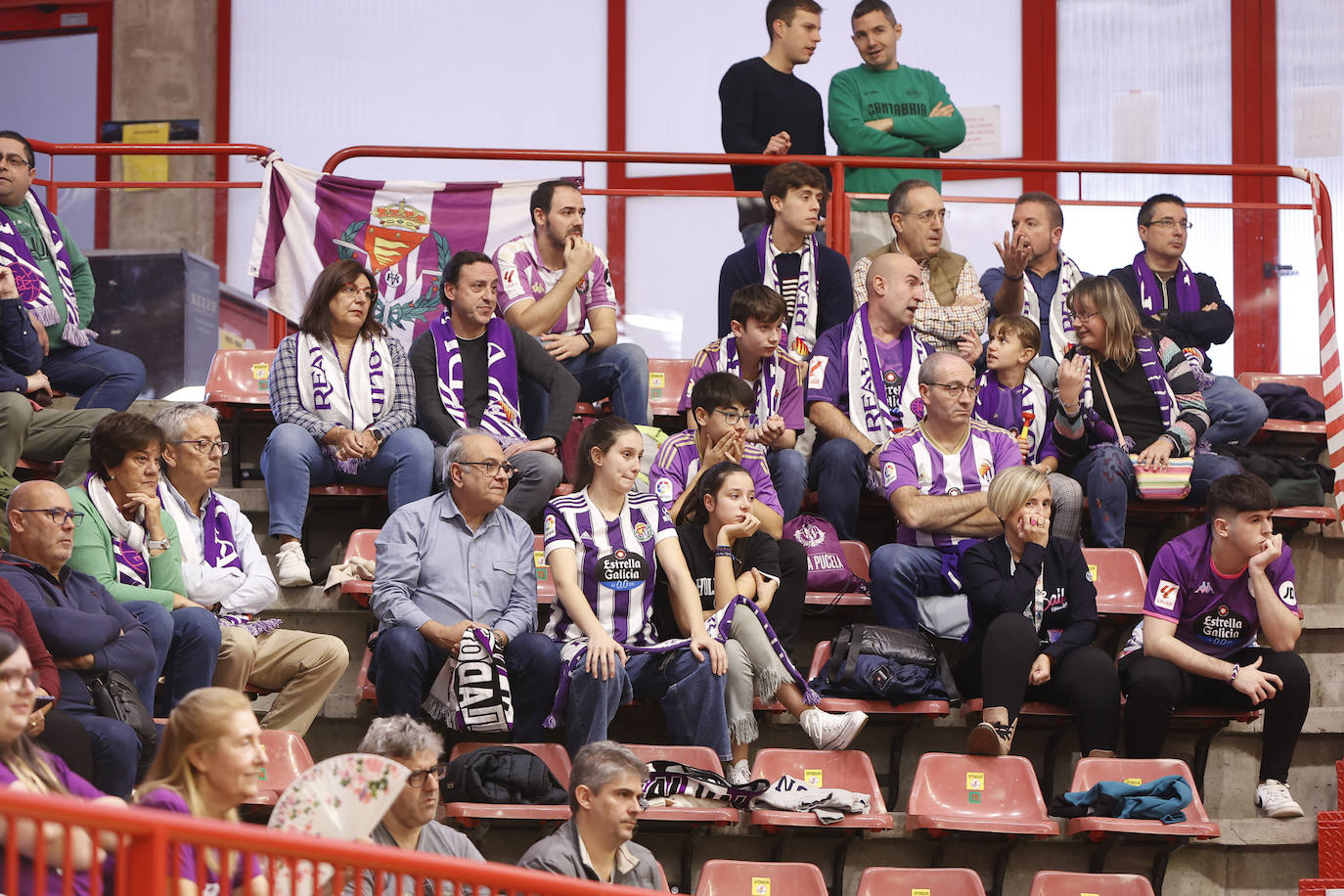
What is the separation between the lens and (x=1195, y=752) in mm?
5477

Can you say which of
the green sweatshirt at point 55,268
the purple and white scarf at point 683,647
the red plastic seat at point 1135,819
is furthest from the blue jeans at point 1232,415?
the green sweatshirt at point 55,268

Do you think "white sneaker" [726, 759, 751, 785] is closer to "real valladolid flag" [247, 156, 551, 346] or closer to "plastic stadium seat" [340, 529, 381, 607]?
A: "plastic stadium seat" [340, 529, 381, 607]

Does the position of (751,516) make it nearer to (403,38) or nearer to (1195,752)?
(1195,752)

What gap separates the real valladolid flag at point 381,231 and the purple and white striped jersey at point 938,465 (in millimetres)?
2199

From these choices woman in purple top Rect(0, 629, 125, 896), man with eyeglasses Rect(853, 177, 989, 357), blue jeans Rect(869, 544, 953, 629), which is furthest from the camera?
man with eyeglasses Rect(853, 177, 989, 357)

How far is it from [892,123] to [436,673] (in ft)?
12.8

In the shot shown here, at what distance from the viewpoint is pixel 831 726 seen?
5.05 metres

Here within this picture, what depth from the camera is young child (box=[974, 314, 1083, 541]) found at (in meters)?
6.40

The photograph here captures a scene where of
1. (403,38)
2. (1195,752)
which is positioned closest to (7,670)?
(1195,752)

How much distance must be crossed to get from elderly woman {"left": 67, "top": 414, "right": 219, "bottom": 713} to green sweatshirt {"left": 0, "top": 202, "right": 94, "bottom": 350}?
1.72m

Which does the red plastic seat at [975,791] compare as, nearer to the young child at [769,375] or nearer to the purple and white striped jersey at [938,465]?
the purple and white striped jersey at [938,465]

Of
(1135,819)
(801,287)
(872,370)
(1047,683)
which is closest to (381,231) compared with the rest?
(801,287)

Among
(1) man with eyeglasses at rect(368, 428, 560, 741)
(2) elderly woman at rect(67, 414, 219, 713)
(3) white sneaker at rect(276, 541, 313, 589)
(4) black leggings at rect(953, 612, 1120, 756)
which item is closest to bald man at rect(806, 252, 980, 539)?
(4) black leggings at rect(953, 612, 1120, 756)

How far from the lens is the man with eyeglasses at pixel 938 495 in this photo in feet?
18.2
